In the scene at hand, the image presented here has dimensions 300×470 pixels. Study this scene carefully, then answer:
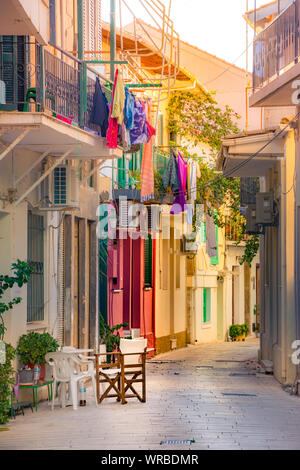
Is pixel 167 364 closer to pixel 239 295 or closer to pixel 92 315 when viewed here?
pixel 92 315

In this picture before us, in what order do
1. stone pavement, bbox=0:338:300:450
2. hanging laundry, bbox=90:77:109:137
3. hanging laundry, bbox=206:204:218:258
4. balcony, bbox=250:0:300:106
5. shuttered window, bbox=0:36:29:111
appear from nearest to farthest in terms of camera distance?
1. stone pavement, bbox=0:338:300:450
2. shuttered window, bbox=0:36:29:111
3. hanging laundry, bbox=90:77:109:137
4. balcony, bbox=250:0:300:106
5. hanging laundry, bbox=206:204:218:258

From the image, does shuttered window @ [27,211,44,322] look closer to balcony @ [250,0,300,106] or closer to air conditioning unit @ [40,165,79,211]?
air conditioning unit @ [40,165,79,211]

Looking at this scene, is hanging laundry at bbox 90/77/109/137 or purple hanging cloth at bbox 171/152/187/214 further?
purple hanging cloth at bbox 171/152/187/214

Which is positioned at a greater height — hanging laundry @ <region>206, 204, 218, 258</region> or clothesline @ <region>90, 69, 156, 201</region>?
clothesline @ <region>90, 69, 156, 201</region>

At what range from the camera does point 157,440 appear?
34.6 feet

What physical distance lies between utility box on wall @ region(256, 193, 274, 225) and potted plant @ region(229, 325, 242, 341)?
65.1ft

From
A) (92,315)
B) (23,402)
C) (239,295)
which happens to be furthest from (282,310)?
(239,295)

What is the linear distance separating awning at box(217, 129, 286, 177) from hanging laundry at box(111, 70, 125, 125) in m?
4.15

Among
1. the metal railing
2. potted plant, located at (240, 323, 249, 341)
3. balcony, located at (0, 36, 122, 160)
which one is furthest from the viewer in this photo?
potted plant, located at (240, 323, 249, 341)

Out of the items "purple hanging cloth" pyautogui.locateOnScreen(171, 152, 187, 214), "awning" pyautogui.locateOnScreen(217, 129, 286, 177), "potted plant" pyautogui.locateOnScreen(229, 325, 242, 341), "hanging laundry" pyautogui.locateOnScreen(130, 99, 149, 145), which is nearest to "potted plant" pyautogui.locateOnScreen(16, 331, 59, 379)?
"hanging laundry" pyautogui.locateOnScreen(130, 99, 149, 145)

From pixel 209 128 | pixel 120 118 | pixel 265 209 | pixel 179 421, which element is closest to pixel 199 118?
pixel 209 128

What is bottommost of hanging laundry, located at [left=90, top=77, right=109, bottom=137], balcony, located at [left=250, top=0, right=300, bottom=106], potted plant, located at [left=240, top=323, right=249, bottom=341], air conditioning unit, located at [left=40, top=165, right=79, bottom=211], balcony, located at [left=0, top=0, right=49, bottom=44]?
potted plant, located at [left=240, top=323, right=249, bottom=341]

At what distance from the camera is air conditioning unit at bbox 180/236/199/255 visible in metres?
31.8

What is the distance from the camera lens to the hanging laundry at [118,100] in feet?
48.8
